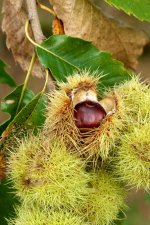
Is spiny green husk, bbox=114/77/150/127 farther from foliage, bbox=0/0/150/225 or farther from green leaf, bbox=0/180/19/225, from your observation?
green leaf, bbox=0/180/19/225

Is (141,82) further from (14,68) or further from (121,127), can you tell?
(14,68)

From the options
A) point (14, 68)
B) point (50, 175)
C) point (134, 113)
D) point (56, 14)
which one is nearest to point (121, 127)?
point (134, 113)

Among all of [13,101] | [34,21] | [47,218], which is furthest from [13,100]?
[47,218]

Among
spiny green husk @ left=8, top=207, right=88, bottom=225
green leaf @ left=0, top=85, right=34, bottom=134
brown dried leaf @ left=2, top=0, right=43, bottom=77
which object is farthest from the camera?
brown dried leaf @ left=2, top=0, right=43, bottom=77

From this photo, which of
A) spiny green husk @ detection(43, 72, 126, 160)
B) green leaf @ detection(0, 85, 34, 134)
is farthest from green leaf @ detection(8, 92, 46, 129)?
spiny green husk @ detection(43, 72, 126, 160)

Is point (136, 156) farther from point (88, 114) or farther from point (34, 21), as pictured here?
point (34, 21)

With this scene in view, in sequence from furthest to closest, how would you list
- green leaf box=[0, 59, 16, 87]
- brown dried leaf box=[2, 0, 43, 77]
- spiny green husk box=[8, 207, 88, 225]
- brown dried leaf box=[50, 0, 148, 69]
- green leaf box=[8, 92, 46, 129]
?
green leaf box=[0, 59, 16, 87] < brown dried leaf box=[2, 0, 43, 77] < brown dried leaf box=[50, 0, 148, 69] < green leaf box=[8, 92, 46, 129] < spiny green husk box=[8, 207, 88, 225]
